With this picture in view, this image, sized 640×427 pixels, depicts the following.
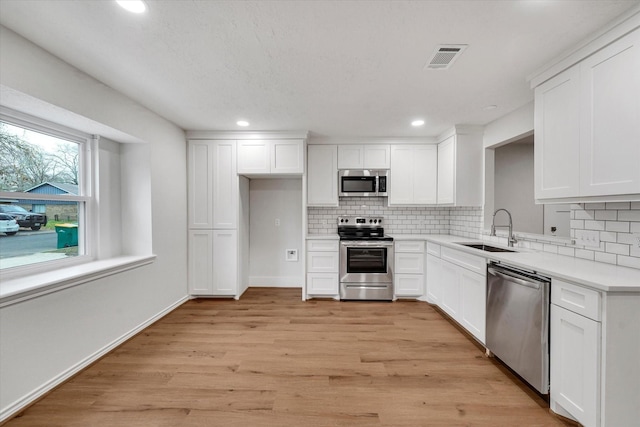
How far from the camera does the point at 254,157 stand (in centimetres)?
387

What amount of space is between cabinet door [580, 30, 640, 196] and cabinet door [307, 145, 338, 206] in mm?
2792

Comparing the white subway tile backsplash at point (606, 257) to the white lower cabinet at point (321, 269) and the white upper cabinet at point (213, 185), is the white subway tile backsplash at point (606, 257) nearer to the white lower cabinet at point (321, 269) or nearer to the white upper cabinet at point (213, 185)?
the white lower cabinet at point (321, 269)

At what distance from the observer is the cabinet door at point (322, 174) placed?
4.15 m

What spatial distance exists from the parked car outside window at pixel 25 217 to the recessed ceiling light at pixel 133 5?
5.74ft

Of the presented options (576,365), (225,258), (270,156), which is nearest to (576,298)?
(576,365)

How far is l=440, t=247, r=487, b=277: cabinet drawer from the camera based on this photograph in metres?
2.53

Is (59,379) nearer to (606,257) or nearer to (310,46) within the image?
(310,46)

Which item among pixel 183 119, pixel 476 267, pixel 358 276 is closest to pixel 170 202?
pixel 183 119

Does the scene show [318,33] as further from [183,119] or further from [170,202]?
[170,202]

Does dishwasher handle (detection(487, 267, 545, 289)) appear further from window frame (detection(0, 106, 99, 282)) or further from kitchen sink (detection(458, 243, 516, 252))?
window frame (detection(0, 106, 99, 282))

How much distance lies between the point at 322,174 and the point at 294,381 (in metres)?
2.82

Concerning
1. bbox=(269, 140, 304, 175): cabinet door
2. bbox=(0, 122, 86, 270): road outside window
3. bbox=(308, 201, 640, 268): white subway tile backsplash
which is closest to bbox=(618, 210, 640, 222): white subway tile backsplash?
bbox=(308, 201, 640, 268): white subway tile backsplash

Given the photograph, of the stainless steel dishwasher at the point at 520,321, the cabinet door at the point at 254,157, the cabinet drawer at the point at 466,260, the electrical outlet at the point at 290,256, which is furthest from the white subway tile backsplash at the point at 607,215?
the electrical outlet at the point at 290,256

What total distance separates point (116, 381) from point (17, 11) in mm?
2465
